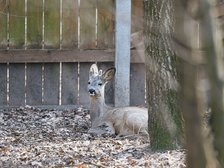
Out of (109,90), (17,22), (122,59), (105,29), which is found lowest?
(109,90)

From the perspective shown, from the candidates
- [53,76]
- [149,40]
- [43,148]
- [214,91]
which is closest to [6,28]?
[53,76]

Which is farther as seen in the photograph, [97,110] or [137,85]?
[137,85]

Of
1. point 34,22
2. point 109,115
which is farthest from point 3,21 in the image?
point 109,115

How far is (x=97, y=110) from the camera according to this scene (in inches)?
379

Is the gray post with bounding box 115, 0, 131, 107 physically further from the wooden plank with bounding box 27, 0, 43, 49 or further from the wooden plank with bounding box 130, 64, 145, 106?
the wooden plank with bounding box 27, 0, 43, 49

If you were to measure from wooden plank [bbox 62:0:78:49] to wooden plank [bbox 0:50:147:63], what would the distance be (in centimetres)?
25

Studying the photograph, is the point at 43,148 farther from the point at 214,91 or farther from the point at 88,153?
the point at 214,91

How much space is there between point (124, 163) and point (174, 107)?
0.79 m

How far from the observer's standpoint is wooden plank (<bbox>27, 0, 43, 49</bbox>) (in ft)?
36.0

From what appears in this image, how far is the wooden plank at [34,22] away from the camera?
36.0ft

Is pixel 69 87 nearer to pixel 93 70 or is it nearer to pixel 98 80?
pixel 93 70

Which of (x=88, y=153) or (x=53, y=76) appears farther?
(x=53, y=76)

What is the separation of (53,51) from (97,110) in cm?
162

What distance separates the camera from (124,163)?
647cm
